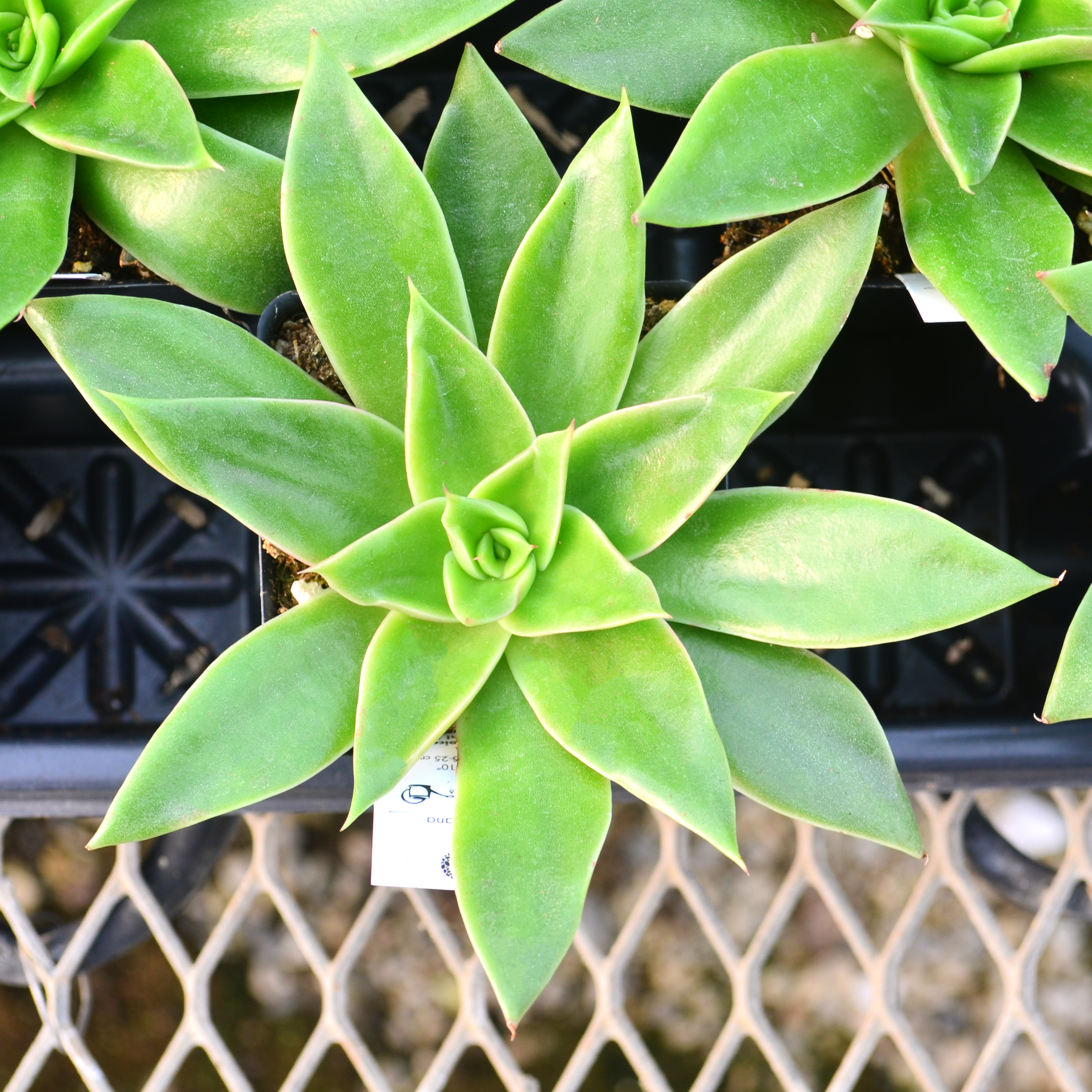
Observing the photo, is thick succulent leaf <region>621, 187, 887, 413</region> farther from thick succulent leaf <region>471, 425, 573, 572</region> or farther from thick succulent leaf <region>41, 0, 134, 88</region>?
thick succulent leaf <region>41, 0, 134, 88</region>

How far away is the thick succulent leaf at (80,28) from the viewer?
1.86 feet

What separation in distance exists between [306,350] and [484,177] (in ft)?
0.62

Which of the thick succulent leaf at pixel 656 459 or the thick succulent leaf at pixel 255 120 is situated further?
the thick succulent leaf at pixel 255 120

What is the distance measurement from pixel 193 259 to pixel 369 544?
0.26 metres

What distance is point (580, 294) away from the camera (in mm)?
568

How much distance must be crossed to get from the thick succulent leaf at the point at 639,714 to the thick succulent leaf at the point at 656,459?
58 mm

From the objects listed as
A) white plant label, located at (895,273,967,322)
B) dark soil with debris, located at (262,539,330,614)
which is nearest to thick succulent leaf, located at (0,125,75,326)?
dark soil with debris, located at (262,539,330,614)

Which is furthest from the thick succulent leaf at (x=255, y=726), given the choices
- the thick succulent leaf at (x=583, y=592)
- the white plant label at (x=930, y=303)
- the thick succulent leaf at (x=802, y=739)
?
the white plant label at (x=930, y=303)

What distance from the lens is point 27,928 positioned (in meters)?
0.89

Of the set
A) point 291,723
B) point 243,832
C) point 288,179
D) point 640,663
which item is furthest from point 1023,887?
point 243,832

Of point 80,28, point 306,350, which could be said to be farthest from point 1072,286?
point 80,28

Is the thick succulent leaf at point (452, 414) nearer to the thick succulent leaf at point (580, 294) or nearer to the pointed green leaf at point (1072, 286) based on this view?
the thick succulent leaf at point (580, 294)

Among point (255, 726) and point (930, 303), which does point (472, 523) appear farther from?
point (930, 303)

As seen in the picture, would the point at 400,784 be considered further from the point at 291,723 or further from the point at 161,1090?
the point at 161,1090
